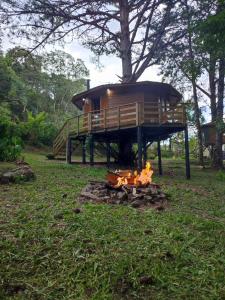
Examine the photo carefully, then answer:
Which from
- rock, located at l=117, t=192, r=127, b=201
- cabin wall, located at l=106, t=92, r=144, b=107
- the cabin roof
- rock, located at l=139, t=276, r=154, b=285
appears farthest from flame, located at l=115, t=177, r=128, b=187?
cabin wall, located at l=106, t=92, r=144, b=107

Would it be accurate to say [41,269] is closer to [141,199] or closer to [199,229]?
[199,229]

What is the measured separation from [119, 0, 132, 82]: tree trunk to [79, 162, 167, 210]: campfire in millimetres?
12652

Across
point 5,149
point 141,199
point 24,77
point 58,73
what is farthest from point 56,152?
point 58,73

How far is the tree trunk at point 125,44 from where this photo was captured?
19359mm

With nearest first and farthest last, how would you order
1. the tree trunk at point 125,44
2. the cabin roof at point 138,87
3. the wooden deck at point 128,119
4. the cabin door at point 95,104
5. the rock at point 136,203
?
the rock at point 136,203 < the wooden deck at point 128,119 < the cabin roof at point 138,87 < the tree trunk at point 125,44 < the cabin door at point 95,104

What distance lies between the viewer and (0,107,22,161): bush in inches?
569

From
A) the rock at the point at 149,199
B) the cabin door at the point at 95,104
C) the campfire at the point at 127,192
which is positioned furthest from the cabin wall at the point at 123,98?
the rock at the point at 149,199

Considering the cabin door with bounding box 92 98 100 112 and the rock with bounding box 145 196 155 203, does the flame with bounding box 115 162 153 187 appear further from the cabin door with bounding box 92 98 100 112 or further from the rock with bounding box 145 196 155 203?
the cabin door with bounding box 92 98 100 112

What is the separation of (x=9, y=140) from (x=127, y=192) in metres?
9.69

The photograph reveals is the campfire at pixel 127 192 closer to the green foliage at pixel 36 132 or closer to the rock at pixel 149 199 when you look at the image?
the rock at pixel 149 199

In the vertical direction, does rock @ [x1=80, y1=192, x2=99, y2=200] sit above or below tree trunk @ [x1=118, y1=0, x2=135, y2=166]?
below

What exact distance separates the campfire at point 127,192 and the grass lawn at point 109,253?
0.68 m

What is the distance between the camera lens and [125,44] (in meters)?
19.8

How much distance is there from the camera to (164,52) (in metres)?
19.8
